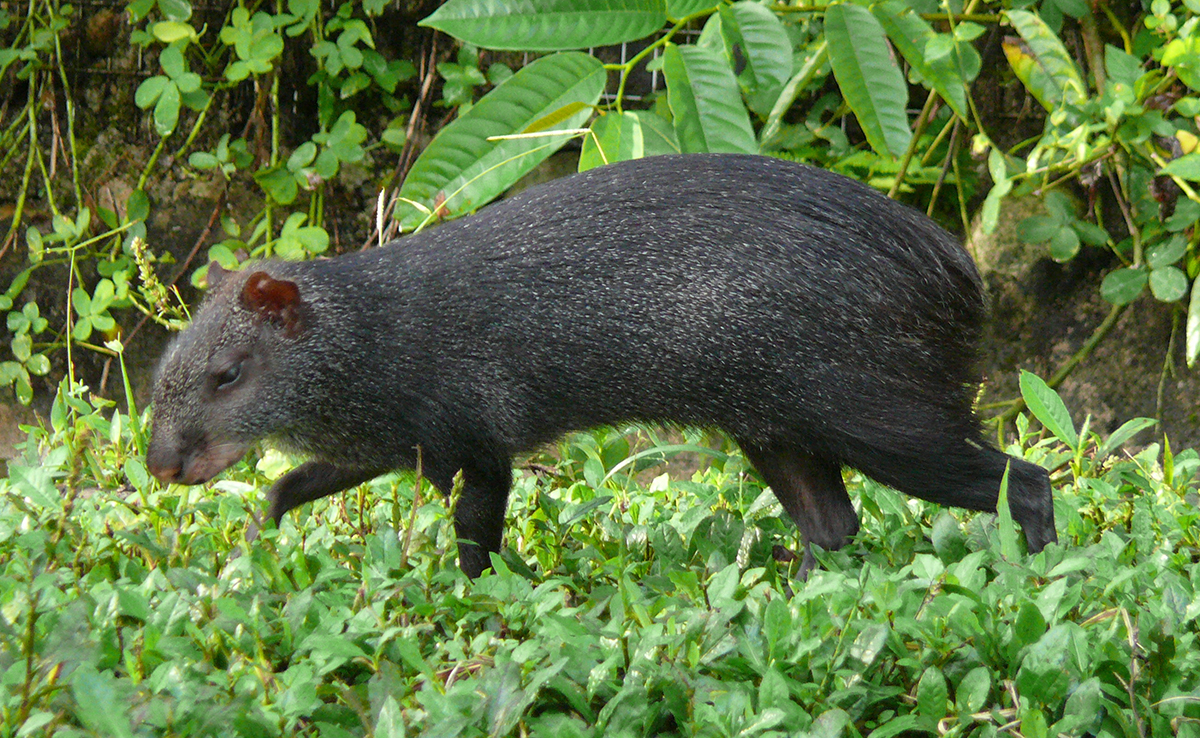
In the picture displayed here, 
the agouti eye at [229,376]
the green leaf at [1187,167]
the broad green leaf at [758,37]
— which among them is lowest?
the agouti eye at [229,376]

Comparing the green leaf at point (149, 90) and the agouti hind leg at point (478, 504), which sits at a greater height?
the green leaf at point (149, 90)

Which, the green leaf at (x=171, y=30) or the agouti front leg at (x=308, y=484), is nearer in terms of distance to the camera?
the agouti front leg at (x=308, y=484)

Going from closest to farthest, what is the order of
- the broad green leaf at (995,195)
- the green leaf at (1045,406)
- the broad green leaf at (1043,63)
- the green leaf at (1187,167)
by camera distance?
the green leaf at (1045,406), the green leaf at (1187,167), the broad green leaf at (1043,63), the broad green leaf at (995,195)

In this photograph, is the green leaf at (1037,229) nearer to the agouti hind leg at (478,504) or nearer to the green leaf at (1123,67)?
the green leaf at (1123,67)

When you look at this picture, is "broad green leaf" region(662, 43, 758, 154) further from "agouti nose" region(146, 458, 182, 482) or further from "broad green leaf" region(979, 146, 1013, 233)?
"agouti nose" region(146, 458, 182, 482)

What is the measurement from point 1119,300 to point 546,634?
279cm

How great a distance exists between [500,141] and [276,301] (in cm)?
80

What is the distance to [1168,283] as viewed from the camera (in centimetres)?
371

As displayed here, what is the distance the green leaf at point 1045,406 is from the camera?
112 inches

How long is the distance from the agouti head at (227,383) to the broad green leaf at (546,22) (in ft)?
2.65

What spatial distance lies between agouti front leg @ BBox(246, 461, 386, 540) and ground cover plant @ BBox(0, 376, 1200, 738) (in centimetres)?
12

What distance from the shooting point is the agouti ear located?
2600 mm

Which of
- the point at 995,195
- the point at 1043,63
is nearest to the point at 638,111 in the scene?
the point at 995,195

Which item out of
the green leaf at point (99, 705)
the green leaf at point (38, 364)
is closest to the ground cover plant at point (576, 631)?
the green leaf at point (99, 705)
